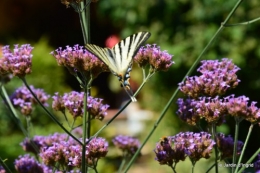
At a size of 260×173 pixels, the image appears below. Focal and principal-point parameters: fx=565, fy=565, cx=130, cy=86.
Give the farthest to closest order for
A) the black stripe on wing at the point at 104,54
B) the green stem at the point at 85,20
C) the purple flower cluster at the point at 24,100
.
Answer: the purple flower cluster at the point at 24,100, the green stem at the point at 85,20, the black stripe on wing at the point at 104,54

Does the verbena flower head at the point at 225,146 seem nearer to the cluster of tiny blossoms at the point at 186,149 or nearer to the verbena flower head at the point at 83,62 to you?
the cluster of tiny blossoms at the point at 186,149

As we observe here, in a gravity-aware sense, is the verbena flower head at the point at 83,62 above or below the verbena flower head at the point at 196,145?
above

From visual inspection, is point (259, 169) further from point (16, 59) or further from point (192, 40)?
point (192, 40)

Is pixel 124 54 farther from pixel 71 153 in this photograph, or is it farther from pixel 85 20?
pixel 71 153

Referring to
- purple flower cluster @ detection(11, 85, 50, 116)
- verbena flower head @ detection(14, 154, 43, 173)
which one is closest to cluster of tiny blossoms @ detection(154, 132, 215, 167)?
verbena flower head @ detection(14, 154, 43, 173)

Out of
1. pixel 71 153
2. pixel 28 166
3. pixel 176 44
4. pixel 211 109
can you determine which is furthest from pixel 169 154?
pixel 176 44

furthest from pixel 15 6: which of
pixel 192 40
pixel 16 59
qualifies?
pixel 16 59

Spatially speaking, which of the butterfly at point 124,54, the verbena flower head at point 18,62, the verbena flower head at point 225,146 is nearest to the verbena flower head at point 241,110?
the verbena flower head at point 225,146
